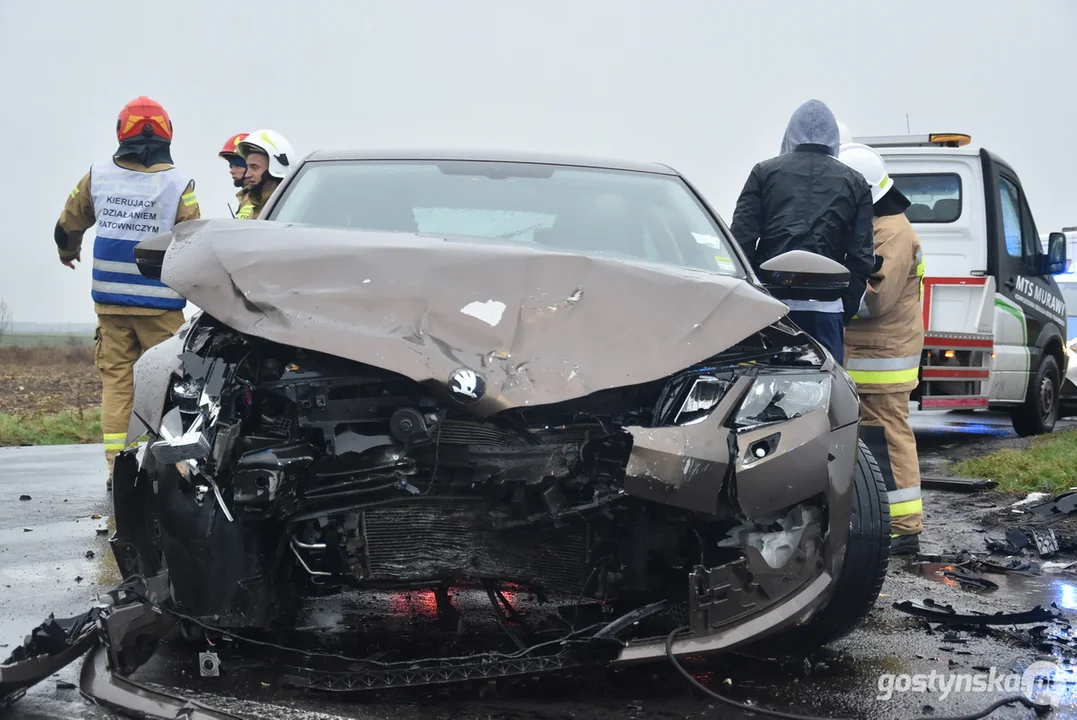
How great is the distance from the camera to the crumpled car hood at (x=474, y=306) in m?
3.02

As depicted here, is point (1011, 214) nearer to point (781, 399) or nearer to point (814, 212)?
point (814, 212)

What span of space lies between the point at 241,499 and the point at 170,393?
0.43 meters

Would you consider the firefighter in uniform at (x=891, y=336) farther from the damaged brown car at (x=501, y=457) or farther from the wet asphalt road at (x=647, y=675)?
the damaged brown car at (x=501, y=457)

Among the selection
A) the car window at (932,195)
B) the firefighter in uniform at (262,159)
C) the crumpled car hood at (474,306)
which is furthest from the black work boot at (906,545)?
the car window at (932,195)

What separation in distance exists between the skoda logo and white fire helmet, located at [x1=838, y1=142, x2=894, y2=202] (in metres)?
3.28

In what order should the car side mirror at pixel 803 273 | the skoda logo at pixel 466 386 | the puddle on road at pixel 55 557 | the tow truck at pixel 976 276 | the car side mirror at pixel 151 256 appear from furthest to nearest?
1. the tow truck at pixel 976 276
2. the puddle on road at pixel 55 557
3. the car side mirror at pixel 803 273
4. the car side mirror at pixel 151 256
5. the skoda logo at pixel 466 386

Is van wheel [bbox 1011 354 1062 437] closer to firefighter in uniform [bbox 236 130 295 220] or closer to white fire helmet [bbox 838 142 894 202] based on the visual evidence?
white fire helmet [bbox 838 142 894 202]

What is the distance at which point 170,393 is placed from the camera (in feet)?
10.7

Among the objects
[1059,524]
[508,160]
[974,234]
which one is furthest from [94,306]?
[974,234]

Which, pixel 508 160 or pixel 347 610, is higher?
pixel 508 160

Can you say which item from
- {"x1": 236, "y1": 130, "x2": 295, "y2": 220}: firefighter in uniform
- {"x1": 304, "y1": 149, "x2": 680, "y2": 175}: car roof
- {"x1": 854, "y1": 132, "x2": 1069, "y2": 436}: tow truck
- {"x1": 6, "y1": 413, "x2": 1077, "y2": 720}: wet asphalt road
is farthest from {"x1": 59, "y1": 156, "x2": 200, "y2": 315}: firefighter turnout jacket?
{"x1": 854, "y1": 132, "x2": 1069, "y2": 436}: tow truck

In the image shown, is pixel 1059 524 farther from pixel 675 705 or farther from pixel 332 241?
pixel 332 241

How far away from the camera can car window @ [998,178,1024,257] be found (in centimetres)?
964

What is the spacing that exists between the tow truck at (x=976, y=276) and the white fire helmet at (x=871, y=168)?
11.3 feet
